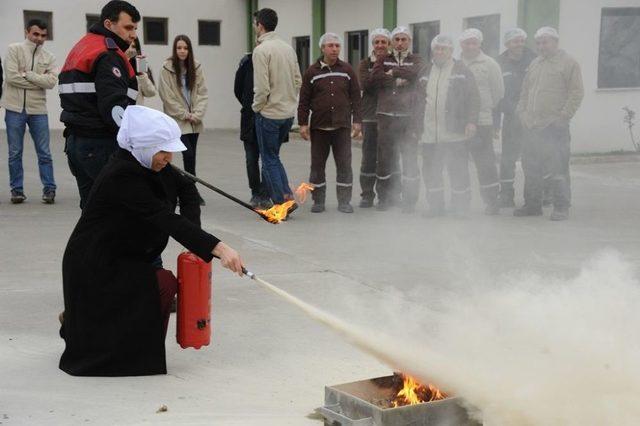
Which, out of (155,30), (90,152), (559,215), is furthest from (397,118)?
(155,30)

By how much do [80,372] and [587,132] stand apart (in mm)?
11025

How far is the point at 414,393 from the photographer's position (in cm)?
Result: 420

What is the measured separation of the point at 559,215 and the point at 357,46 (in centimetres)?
1132

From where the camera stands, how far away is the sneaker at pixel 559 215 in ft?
31.7

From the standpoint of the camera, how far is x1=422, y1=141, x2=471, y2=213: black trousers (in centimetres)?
995

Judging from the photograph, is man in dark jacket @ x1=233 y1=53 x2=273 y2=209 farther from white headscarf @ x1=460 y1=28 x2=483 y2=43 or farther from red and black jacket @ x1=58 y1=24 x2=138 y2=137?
red and black jacket @ x1=58 y1=24 x2=138 y2=137

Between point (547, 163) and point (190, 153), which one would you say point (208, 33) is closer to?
point (190, 153)

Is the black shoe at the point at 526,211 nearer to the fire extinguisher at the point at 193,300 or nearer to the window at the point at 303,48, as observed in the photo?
the fire extinguisher at the point at 193,300

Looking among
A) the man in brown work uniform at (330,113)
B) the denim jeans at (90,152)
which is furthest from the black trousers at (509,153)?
the denim jeans at (90,152)

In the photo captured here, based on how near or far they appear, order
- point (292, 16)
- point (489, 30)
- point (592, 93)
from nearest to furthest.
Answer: point (489, 30), point (592, 93), point (292, 16)

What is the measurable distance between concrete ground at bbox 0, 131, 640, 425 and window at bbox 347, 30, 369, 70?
792 centimetres

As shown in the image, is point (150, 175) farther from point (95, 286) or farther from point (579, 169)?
point (579, 169)

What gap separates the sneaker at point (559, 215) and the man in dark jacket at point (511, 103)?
77 cm

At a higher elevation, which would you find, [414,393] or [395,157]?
A: [395,157]
